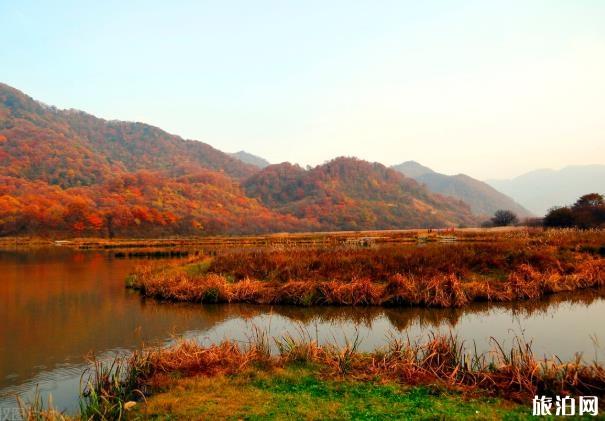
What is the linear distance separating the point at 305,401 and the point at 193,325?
1057cm

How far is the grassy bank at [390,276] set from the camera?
21266mm

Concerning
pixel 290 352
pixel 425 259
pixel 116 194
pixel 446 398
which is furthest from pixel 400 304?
pixel 116 194

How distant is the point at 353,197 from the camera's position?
167 metres

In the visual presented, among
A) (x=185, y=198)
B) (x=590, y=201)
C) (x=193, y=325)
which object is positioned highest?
(x=185, y=198)

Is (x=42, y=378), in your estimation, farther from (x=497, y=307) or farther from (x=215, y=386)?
(x=497, y=307)

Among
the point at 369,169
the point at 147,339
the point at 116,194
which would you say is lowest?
the point at 147,339

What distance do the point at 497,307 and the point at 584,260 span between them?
11.5 metres

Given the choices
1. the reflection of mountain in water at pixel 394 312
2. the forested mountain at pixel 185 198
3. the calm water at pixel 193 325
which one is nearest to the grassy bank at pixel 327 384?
the calm water at pixel 193 325

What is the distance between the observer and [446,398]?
348 inches

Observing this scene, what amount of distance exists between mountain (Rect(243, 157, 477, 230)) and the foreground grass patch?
123 m

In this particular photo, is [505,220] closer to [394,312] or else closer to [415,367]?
[394,312]

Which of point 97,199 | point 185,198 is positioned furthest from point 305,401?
point 185,198

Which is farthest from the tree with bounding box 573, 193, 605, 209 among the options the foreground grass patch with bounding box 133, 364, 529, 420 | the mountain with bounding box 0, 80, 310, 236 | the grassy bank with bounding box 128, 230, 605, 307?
the mountain with bounding box 0, 80, 310, 236

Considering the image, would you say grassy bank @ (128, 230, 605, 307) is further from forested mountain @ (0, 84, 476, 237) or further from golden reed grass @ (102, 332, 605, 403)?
forested mountain @ (0, 84, 476, 237)
